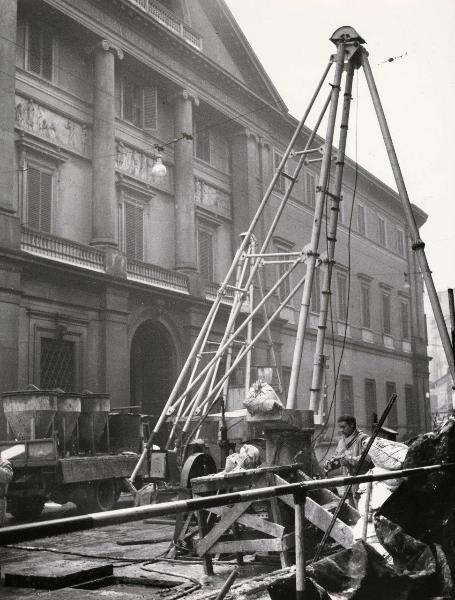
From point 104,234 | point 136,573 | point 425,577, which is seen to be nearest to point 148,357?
point 104,234

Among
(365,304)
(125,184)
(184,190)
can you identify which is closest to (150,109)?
(184,190)

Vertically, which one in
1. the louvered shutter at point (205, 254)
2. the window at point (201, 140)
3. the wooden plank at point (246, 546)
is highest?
the window at point (201, 140)

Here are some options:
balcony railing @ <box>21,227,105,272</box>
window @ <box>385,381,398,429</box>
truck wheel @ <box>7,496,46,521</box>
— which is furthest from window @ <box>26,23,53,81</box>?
window @ <box>385,381,398,429</box>

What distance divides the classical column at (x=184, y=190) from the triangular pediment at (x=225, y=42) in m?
2.50

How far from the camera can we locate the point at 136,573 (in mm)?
6926

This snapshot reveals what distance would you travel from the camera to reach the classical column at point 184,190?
23703 mm

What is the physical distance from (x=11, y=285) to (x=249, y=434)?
7.60 meters

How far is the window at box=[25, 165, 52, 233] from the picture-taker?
1898cm

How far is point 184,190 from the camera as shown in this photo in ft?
78.9

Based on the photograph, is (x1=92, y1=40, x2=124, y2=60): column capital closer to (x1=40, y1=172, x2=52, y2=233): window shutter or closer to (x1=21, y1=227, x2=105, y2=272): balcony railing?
(x1=40, y1=172, x2=52, y2=233): window shutter

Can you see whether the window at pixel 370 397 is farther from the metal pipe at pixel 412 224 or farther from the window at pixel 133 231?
the metal pipe at pixel 412 224

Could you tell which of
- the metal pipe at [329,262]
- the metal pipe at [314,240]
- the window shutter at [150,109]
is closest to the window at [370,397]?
the window shutter at [150,109]

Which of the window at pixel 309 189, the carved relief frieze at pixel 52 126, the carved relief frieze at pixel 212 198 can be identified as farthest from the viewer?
the window at pixel 309 189

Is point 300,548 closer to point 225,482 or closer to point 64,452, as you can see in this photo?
point 225,482
